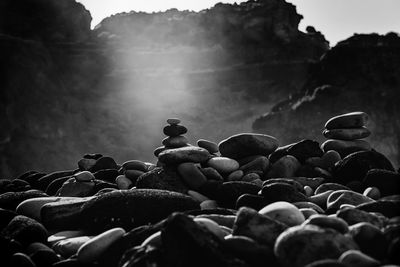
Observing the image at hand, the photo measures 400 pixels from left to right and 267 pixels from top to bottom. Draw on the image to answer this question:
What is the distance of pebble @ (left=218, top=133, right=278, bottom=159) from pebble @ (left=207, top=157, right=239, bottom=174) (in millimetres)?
610

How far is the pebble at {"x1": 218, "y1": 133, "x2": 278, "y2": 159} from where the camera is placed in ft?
25.4

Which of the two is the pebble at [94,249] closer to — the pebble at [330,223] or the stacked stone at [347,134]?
the pebble at [330,223]

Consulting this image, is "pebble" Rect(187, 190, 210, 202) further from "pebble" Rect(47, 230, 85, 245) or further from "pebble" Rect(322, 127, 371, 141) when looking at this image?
"pebble" Rect(322, 127, 371, 141)

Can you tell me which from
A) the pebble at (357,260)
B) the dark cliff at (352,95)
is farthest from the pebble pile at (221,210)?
the dark cliff at (352,95)

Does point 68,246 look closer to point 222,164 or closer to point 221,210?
point 221,210

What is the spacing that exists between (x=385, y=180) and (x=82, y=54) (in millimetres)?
43984

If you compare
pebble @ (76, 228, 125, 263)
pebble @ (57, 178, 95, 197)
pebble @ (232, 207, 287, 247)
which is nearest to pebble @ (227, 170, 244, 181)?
pebble @ (57, 178, 95, 197)

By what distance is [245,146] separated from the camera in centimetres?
773

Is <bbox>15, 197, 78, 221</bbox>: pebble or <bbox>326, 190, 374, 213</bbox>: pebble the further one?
<bbox>15, 197, 78, 221</bbox>: pebble

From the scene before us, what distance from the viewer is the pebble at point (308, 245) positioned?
3.20 m

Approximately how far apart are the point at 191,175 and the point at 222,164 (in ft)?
2.11

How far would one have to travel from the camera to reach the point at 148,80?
44469 millimetres

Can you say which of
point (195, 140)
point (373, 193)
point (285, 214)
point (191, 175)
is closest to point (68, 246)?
point (285, 214)

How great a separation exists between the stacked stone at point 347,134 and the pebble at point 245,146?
118cm
